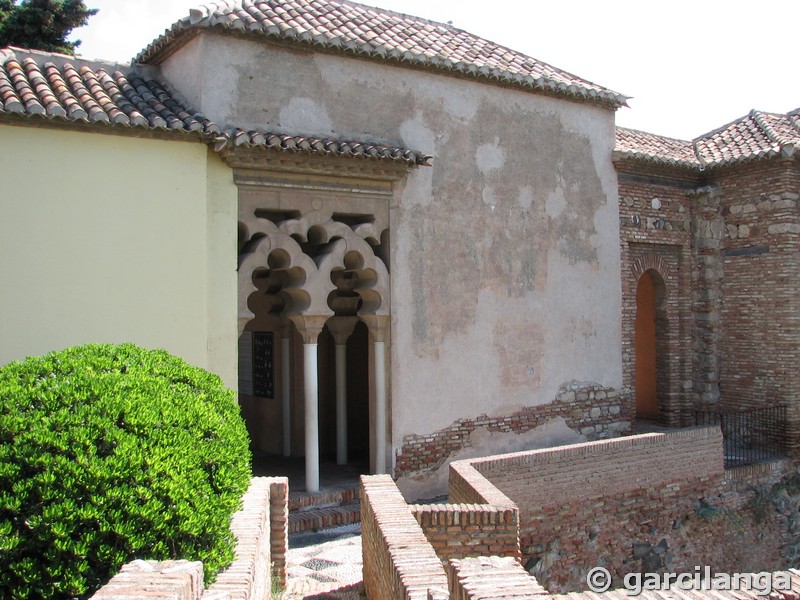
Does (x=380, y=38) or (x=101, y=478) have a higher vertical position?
(x=380, y=38)

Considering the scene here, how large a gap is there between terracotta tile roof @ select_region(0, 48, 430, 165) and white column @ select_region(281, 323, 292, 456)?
390 centimetres

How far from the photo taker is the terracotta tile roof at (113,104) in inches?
290

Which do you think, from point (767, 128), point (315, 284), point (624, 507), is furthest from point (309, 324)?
point (767, 128)

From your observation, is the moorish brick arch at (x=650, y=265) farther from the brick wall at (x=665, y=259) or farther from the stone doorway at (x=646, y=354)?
the stone doorway at (x=646, y=354)

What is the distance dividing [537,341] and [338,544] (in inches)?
182

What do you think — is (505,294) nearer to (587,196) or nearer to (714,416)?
(587,196)

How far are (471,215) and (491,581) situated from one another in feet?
24.3

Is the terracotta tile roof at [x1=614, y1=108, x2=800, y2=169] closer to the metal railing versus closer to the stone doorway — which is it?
the stone doorway

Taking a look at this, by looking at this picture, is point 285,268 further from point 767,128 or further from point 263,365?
point 767,128

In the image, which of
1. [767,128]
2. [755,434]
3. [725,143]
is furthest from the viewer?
[725,143]

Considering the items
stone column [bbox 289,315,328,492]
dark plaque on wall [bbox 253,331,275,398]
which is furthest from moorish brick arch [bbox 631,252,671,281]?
dark plaque on wall [bbox 253,331,275,398]

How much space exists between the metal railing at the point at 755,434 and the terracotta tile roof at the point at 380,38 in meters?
5.82

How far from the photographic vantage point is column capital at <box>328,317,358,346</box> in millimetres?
11438

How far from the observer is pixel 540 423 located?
36.4ft
